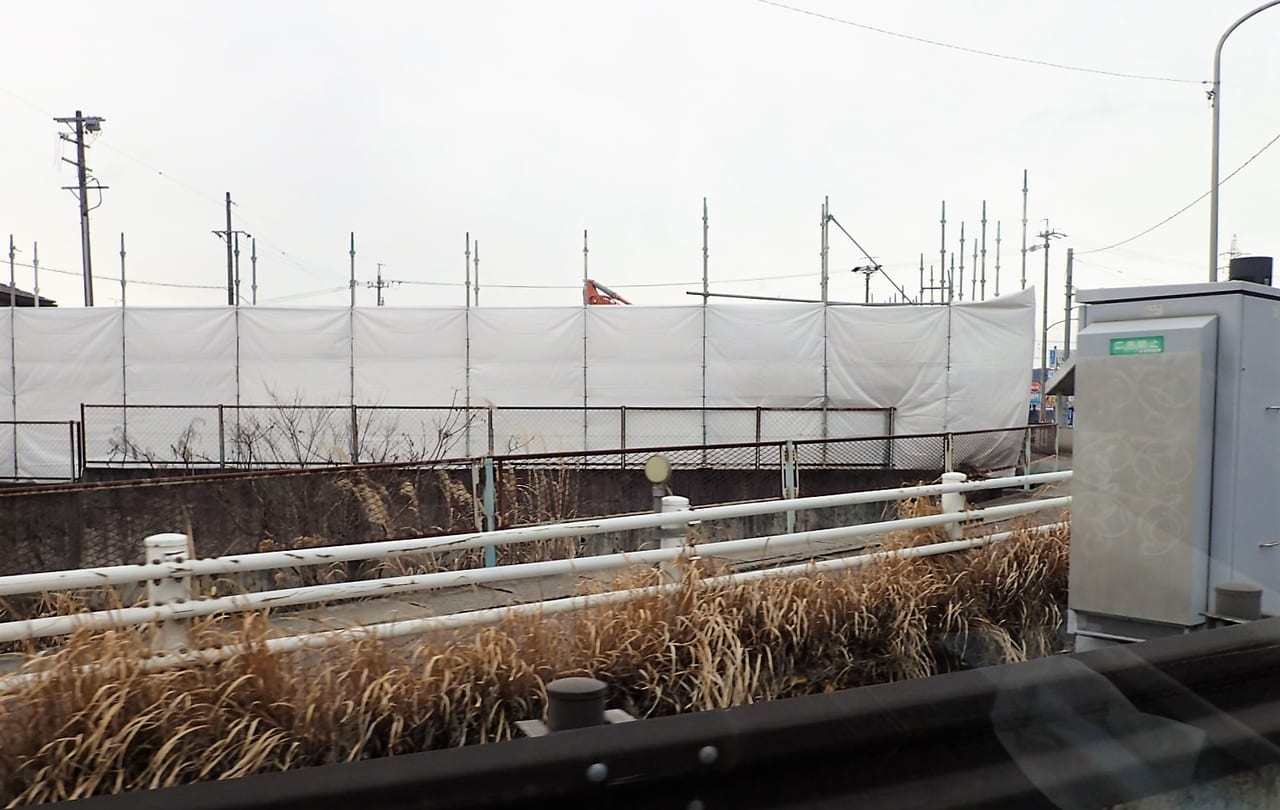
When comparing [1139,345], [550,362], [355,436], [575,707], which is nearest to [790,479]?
[1139,345]

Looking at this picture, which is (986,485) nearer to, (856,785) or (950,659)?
(950,659)

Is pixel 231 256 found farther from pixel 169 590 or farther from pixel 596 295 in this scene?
pixel 169 590

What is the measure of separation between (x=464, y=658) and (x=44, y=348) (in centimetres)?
2256

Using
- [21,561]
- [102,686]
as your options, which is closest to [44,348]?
[21,561]

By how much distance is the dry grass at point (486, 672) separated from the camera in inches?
124

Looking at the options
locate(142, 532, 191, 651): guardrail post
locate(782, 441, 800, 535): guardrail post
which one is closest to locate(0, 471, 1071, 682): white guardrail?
locate(142, 532, 191, 651): guardrail post

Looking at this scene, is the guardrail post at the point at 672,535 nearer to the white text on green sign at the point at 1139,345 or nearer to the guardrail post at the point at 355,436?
the white text on green sign at the point at 1139,345

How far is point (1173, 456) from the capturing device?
469 centimetres

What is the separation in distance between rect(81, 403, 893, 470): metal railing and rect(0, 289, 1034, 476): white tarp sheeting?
8 cm

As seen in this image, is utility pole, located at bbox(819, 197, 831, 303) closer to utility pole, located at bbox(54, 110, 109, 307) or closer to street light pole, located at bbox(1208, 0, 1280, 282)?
street light pole, located at bbox(1208, 0, 1280, 282)

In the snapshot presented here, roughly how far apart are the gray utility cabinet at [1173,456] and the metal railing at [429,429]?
13514 millimetres

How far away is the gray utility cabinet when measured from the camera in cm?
460

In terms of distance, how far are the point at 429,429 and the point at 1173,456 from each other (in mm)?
16597

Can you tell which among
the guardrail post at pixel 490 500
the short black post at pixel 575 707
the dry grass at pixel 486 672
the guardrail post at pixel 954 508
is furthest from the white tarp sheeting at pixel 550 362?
the short black post at pixel 575 707
